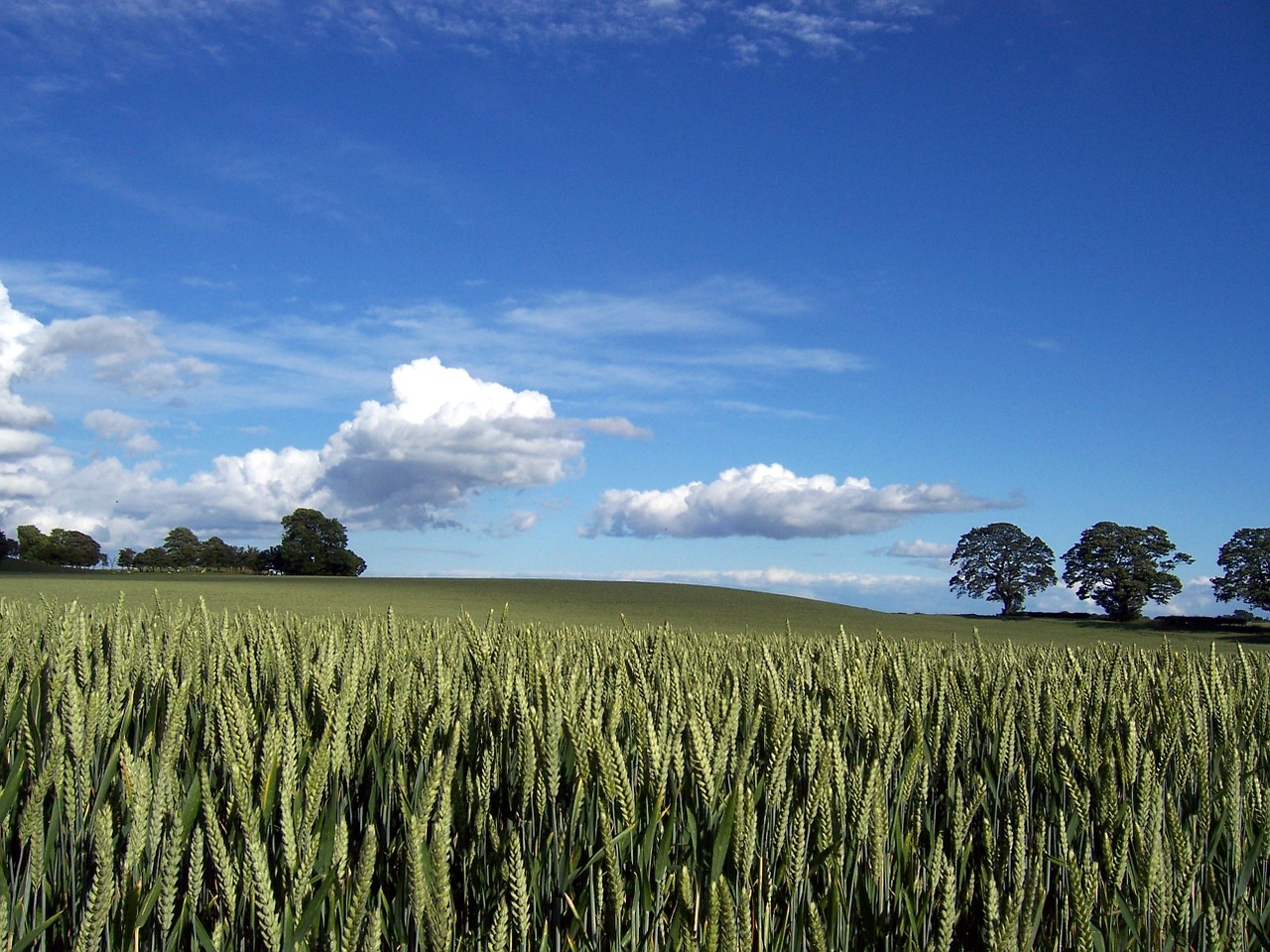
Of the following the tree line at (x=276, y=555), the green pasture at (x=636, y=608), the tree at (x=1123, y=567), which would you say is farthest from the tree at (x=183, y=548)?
the tree at (x=1123, y=567)

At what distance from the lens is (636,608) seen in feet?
51.5

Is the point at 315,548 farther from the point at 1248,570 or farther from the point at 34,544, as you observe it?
the point at 1248,570

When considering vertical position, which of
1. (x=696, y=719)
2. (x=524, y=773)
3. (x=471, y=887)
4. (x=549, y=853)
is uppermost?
(x=696, y=719)

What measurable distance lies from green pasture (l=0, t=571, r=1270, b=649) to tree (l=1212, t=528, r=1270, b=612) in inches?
170

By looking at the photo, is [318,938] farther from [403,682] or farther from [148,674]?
[148,674]

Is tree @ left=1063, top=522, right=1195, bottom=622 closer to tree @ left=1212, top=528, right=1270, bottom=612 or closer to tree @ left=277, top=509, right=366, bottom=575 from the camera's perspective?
tree @ left=1212, top=528, right=1270, bottom=612

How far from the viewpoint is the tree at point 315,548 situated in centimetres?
3516

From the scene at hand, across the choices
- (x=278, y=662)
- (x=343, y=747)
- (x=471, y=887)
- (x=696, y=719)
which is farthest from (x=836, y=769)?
(x=278, y=662)

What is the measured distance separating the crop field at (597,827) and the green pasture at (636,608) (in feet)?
25.7

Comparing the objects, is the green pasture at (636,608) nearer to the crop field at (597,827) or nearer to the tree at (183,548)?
the crop field at (597,827)

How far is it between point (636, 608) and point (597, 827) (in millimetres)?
13751

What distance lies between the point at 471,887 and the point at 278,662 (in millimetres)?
1402

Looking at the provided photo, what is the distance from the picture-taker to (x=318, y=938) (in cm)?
165

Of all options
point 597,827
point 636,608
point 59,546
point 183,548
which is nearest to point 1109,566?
point 636,608
